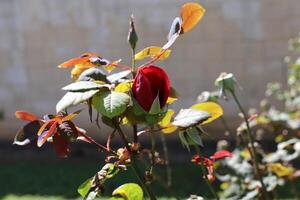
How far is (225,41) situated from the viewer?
6.14 metres

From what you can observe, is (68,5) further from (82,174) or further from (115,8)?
(82,174)

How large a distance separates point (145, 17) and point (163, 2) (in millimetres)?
239

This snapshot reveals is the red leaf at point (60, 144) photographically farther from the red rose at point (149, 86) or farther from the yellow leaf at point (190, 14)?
the yellow leaf at point (190, 14)

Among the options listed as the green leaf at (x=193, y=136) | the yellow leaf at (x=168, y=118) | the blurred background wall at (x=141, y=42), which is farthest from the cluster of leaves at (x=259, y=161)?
the blurred background wall at (x=141, y=42)

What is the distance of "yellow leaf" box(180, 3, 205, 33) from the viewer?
104 cm

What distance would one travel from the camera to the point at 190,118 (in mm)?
1024

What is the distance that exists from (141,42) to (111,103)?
539 centimetres

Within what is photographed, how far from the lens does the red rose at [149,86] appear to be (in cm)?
99

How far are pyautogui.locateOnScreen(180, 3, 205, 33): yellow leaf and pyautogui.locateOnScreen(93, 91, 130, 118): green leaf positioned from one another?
0.16 m

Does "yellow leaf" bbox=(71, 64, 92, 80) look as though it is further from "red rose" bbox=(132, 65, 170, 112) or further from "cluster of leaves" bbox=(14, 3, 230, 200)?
"red rose" bbox=(132, 65, 170, 112)

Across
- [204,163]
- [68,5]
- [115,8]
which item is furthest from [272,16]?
[204,163]

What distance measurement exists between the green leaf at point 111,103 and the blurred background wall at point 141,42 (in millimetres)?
5061

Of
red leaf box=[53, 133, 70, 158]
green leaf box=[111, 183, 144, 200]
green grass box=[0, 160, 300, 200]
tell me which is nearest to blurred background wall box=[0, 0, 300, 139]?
green grass box=[0, 160, 300, 200]

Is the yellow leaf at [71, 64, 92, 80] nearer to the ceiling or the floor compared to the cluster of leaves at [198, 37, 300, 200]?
nearer to the ceiling
